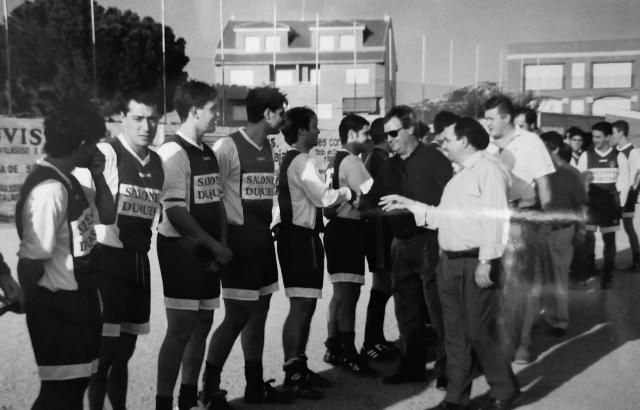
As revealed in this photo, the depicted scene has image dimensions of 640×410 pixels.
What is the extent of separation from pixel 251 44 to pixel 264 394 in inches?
316

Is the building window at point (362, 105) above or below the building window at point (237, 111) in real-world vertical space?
above

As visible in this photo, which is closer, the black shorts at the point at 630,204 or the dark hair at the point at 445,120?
the dark hair at the point at 445,120

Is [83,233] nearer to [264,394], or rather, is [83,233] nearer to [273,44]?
[264,394]

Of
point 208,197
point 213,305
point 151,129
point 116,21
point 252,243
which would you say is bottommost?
point 213,305

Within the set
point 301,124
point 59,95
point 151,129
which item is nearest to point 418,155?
point 301,124

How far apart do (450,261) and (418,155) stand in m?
0.81

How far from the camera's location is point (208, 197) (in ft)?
12.6

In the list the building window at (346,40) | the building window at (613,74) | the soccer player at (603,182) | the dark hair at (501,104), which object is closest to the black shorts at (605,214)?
the soccer player at (603,182)

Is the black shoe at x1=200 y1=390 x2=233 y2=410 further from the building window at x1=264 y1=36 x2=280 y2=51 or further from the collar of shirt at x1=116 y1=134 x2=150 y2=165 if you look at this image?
the building window at x1=264 y1=36 x2=280 y2=51

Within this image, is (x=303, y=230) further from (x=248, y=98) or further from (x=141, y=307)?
(x=141, y=307)

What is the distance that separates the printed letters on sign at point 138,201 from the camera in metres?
3.43

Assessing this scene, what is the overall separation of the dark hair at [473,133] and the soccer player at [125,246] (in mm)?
1763

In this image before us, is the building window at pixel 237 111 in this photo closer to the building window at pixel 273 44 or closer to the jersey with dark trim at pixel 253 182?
the building window at pixel 273 44

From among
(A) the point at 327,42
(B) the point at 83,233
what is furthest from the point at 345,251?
(A) the point at 327,42
